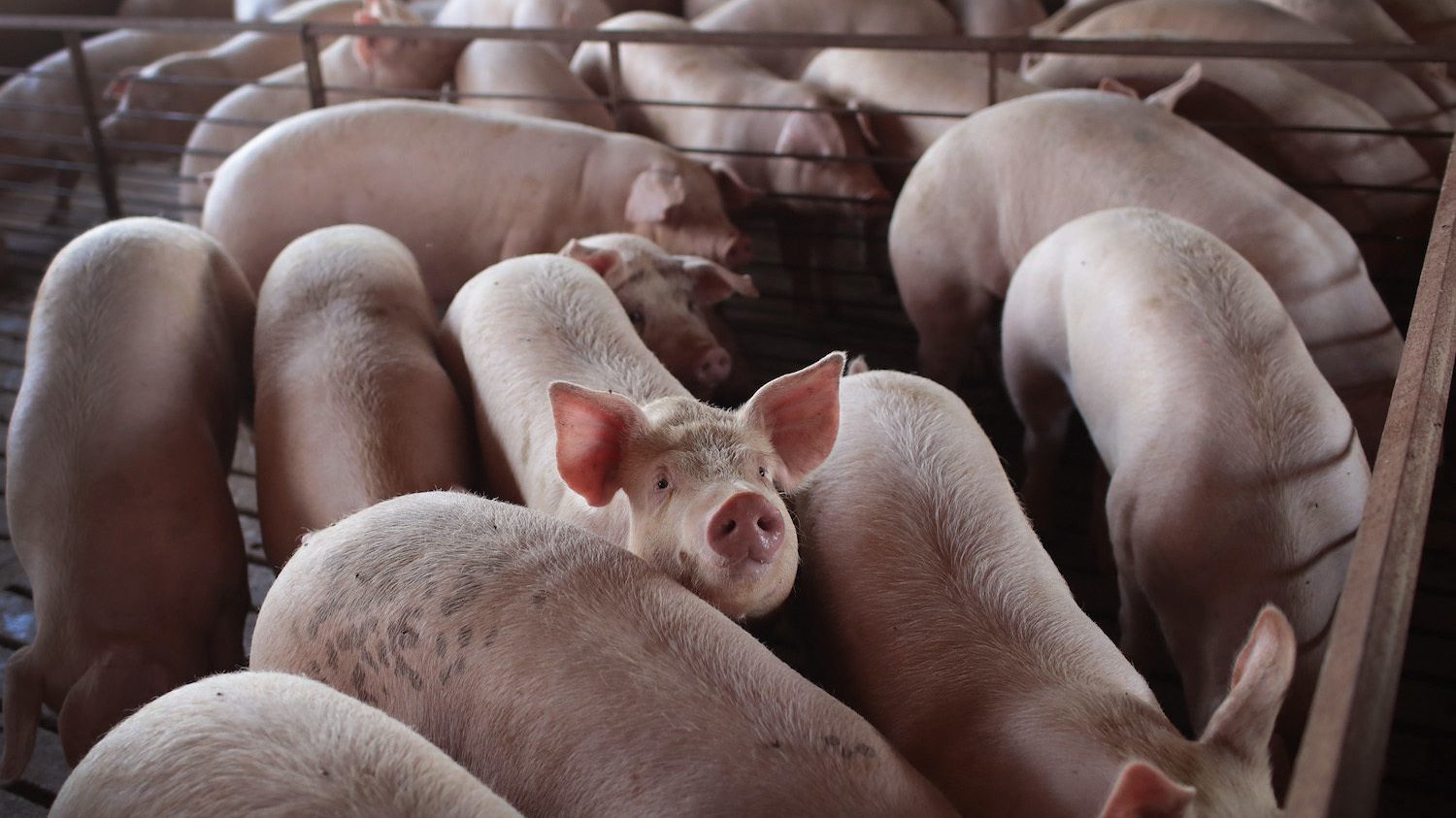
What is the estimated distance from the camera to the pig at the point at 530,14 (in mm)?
5113

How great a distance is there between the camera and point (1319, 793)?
0.80 m

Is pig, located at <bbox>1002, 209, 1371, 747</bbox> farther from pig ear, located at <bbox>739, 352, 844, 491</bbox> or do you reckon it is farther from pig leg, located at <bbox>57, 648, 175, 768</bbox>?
pig leg, located at <bbox>57, 648, 175, 768</bbox>

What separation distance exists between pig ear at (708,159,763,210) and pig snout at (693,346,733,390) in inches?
45.7

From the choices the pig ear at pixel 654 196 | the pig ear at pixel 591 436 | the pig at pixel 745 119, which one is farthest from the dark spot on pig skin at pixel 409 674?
the pig at pixel 745 119

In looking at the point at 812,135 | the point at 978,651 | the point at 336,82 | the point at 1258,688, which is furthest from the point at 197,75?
the point at 1258,688

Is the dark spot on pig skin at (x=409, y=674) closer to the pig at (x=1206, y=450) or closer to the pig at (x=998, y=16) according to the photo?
the pig at (x=1206, y=450)

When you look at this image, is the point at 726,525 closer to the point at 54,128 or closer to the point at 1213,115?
the point at 1213,115

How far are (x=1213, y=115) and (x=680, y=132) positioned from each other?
201 cm

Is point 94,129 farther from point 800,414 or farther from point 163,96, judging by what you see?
point 800,414

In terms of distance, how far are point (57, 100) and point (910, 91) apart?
16.3ft

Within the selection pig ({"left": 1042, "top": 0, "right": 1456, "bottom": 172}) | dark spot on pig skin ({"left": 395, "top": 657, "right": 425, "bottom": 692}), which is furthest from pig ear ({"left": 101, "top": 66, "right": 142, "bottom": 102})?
dark spot on pig skin ({"left": 395, "top": 657, "right": 425, "bottom": 692})

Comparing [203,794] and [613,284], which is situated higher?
[203,794]

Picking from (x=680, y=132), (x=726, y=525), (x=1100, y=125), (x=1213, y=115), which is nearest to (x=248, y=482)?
(x=680, y=132)

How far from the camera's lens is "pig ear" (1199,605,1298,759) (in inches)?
47.8
